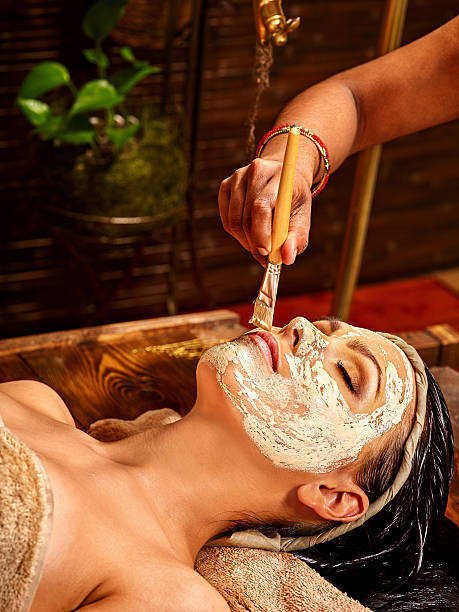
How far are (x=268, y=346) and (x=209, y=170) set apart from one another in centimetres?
216

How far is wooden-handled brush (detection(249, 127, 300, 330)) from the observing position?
4.61ft

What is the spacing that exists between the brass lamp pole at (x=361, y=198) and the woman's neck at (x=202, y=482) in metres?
1.17

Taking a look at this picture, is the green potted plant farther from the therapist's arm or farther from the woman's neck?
the woman's neck

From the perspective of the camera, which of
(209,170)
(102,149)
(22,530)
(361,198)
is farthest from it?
(209,170)

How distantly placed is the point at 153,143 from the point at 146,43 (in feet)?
1.15

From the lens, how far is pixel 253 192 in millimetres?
1533

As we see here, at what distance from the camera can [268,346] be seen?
1571mm

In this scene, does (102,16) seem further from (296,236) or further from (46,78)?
(296,236)

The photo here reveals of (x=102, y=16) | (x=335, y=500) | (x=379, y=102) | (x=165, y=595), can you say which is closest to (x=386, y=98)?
(x=379, y=102)

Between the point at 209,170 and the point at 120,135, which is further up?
the point at 120,135

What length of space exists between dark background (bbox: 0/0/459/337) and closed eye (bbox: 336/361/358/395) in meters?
1.60

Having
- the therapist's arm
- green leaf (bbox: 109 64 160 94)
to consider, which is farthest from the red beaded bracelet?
green leaf (bbox: 109 64 160 94)

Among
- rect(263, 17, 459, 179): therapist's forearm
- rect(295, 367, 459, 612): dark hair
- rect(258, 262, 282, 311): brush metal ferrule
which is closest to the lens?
rect(258, 262, 282, 311): brush metal ferrule

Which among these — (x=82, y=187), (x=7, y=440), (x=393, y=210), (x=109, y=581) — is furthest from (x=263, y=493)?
(x=393, y=210)
